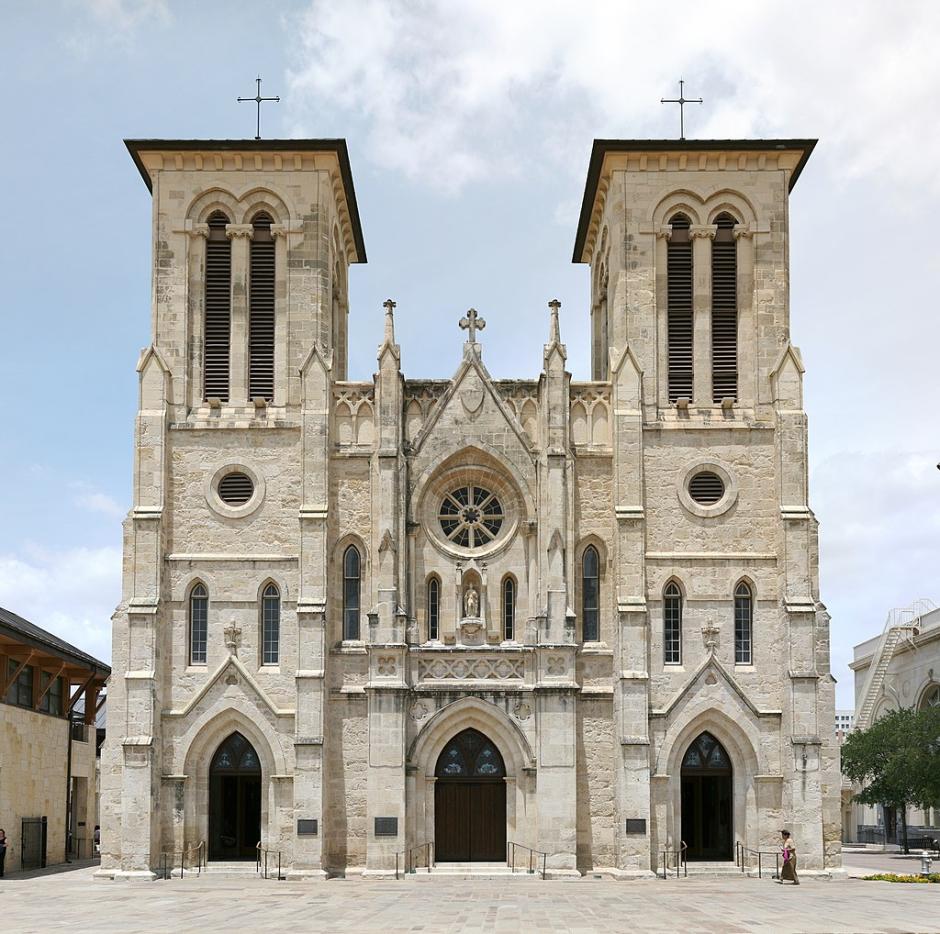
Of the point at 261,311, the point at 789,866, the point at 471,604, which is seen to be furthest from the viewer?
the point at 261,311

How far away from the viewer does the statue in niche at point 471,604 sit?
4147 cm

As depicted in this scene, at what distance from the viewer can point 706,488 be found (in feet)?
139

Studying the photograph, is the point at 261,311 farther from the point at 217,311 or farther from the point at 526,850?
the point at 526,850

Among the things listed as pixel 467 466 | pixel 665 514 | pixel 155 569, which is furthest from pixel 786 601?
pixel 155 569

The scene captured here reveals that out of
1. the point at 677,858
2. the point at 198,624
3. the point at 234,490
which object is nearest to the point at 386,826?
the point at 198,624

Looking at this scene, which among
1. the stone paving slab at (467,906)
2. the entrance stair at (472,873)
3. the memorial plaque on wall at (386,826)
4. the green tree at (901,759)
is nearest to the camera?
the stone paving slab at (467,906)

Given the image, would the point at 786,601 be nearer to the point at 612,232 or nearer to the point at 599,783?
the point at 599,783

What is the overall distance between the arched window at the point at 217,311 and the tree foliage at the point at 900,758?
3094 centimetres

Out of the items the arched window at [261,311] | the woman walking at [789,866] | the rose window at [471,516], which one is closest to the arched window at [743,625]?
the woman walking at [789,866]

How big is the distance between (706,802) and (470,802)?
22.0 ft

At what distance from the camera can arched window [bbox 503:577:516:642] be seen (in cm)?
4178

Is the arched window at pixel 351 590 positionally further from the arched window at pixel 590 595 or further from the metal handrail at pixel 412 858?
the arched window at pixel 590 595

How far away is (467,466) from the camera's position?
4259 cm

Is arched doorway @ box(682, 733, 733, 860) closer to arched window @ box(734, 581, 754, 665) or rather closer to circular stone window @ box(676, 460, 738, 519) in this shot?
arched window @ box(734, 581, 754, 665)
